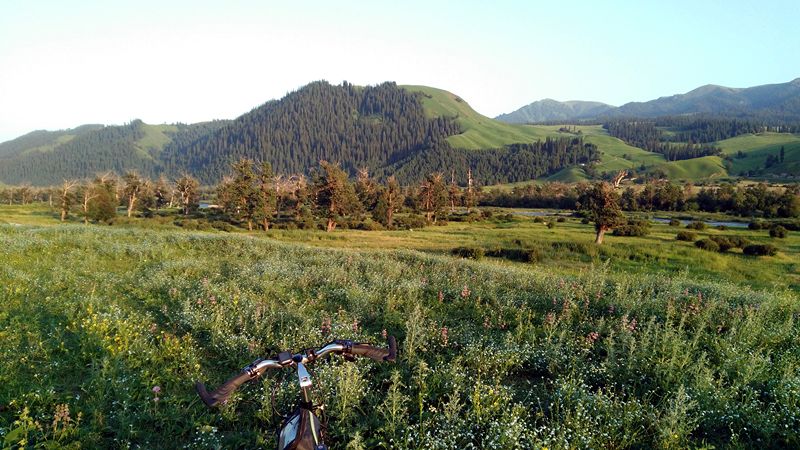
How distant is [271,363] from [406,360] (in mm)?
4435

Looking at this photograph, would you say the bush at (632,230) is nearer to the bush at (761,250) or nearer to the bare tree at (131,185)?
the bush at (761,250)

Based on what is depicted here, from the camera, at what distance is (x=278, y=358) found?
351 cm

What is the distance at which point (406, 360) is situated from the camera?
24.5ft

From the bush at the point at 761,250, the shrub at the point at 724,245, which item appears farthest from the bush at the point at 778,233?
the bush at the point at 761,250

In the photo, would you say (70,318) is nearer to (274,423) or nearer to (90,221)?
(274,423)

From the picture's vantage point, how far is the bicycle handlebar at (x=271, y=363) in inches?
123

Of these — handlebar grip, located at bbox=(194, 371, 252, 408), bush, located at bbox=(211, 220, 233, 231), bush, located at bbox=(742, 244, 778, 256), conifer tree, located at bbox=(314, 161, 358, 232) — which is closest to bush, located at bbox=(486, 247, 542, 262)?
bush, located at bbox=(742, 244, 778, 256)

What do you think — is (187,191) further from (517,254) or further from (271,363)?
(271,363)

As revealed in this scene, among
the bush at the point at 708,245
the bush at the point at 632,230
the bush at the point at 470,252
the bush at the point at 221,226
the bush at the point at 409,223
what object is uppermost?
the bush at the point at 221,226

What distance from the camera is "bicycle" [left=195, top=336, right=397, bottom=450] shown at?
3.17 meters

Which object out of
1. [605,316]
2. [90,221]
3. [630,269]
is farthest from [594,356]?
[90,221]

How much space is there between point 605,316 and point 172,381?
31.3ft

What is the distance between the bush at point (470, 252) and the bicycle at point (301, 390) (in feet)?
104

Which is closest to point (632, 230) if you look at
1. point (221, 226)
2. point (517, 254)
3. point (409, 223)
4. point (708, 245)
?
point (708, 245)
